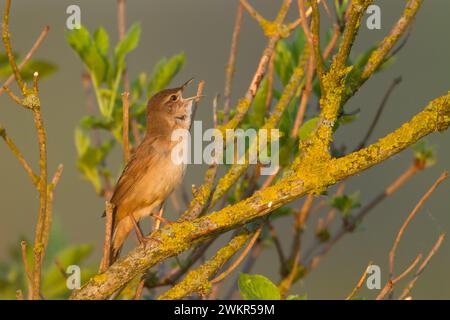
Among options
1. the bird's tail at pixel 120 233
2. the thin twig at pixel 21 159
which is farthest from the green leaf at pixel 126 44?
the thin twig at pixel 21 159

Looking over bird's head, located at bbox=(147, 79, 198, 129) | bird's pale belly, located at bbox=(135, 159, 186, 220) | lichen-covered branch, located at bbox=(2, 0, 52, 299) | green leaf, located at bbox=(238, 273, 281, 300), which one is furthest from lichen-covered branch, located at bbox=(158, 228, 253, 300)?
bird's head, located at bbox=(147, 79, 198, 129)

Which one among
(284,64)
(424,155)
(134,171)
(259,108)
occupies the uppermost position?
(284,64)

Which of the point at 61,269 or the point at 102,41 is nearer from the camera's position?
the point at 61,269

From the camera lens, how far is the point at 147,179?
4137 millimetres

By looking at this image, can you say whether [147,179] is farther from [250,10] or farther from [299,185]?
[299,185]

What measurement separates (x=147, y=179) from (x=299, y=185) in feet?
5.63

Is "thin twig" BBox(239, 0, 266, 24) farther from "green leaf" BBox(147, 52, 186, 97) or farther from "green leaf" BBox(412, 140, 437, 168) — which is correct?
"green leaf" BBox(412, 140, 437, 168)

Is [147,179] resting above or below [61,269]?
above

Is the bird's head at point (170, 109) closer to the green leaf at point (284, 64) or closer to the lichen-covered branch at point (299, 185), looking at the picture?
the green leaf at point (284, 64)

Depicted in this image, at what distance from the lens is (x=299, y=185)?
100 inches

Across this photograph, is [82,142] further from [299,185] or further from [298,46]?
[299,185]

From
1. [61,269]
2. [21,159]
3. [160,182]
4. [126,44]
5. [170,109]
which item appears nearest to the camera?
[21,159]

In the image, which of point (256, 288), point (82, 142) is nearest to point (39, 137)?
point (256, 288)

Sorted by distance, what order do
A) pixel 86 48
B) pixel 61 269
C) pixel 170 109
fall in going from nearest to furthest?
1. pixel 61 269
2. pixel 86 48
3. pixel 170 109
